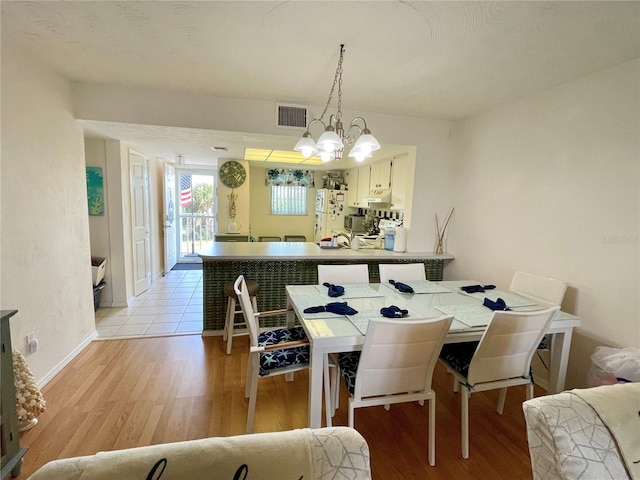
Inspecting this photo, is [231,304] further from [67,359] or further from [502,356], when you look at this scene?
[502,356]

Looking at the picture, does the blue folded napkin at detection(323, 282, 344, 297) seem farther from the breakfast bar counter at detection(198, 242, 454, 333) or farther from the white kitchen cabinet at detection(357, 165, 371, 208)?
the white kitchen cabinet at detection(357, 165, 371, 208)

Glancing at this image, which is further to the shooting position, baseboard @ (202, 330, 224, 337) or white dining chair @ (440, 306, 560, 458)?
baseboard @ (202, 330, 224, 337)

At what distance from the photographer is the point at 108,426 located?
73.6 inches

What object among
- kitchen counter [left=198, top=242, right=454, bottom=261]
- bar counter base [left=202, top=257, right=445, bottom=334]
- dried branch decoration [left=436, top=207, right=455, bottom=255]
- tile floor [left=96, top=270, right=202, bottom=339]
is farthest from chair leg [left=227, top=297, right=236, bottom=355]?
dried branch decoration [left=436, top=207, right=455, bottom=255]

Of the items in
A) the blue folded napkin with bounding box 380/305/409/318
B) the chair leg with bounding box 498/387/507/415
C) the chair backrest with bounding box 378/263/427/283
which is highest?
the chair backrest with bounding box 378/263/427/283

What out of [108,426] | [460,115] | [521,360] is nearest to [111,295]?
[108,426]

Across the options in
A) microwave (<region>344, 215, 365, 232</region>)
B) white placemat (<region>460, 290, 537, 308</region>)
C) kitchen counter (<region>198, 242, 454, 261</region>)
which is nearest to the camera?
white placemat (<region>460, 290, 537, 308</region>)

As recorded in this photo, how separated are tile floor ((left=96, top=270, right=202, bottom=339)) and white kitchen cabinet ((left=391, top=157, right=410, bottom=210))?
276cm

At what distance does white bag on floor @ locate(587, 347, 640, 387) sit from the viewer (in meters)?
1.71

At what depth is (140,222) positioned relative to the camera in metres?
4.46

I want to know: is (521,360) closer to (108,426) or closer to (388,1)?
(388,1)

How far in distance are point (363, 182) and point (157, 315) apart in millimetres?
3648

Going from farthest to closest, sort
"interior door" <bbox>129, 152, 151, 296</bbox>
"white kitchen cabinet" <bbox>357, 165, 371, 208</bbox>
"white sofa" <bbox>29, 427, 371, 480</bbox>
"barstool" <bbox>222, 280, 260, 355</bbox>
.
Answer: "white kitchen cabinet" <bbox>357, 165, 371, 208</bbox> < "interior door" <bbox>129, 152, 151, 296</bbox> < "barstool" <bbox>222, 280, 260, 355</bbox> < "white sofa" <bbox>29, 427, 371, 480</bbox>

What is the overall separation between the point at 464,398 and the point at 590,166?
1788 millimetres
